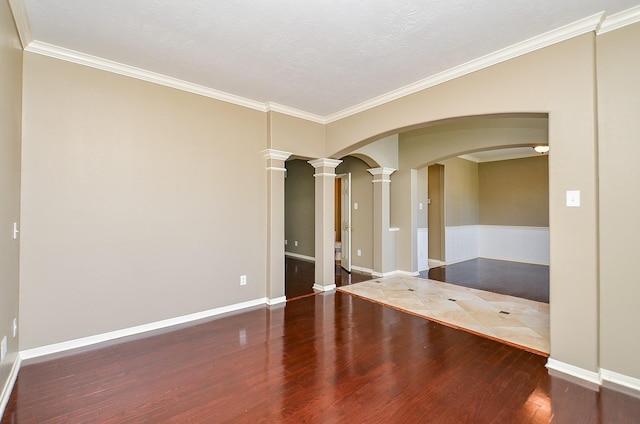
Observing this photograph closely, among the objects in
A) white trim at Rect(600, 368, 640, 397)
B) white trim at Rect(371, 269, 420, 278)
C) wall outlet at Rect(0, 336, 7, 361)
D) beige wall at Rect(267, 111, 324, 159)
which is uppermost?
beige wall at Rect(267, 111, 324, 159)

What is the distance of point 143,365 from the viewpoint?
2535 mm

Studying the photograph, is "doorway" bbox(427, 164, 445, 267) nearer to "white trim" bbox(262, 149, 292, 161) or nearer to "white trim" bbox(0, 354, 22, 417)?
"white trim" bbox(262, 149, 292, 161)

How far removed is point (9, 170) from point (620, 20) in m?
4.72

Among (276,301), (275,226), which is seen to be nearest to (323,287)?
(276,301)

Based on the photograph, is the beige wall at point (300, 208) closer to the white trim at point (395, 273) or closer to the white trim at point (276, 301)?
the white trim at point (395, 273)

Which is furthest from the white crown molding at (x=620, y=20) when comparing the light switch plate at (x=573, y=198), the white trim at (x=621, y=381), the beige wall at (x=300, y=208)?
the beige wall at (x=300, y=208)

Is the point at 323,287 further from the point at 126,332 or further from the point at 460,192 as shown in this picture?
the point at 460,192

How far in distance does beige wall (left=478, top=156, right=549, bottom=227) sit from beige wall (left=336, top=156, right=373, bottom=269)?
163 inches

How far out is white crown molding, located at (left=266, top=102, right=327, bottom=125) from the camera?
13.5 ft

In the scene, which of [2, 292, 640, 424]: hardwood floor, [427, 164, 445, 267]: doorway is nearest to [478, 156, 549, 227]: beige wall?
[427, 164, 445, 267]: doorway

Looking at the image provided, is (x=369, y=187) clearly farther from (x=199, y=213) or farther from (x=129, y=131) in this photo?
(x=129, y=131)

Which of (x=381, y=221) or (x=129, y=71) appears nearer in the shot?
(x=129, y=71)

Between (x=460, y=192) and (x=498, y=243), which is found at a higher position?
(x=460, y=192)

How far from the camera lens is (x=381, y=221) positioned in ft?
18.7
